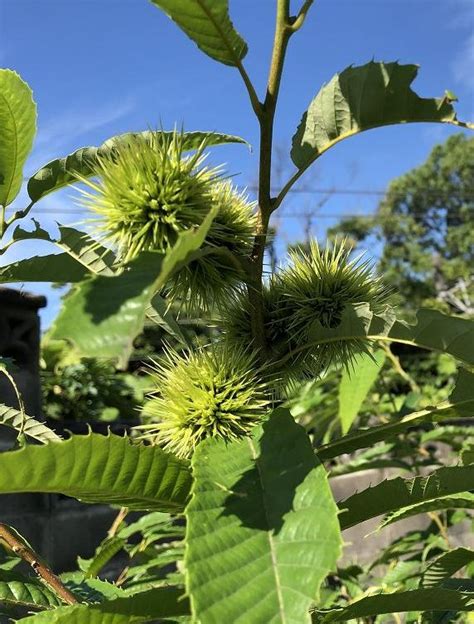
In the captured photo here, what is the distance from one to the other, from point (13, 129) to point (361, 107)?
19.9 inches

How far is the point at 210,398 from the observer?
3.04ft

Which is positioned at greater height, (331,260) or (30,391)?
(30,391)

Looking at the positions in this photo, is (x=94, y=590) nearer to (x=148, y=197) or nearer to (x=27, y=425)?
(x=27, y=425)

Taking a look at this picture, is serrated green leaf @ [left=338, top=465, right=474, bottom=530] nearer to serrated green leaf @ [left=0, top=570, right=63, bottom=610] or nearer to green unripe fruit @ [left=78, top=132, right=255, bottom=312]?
green unripe fruit @ [left=78, top=132, right=255, bottom=312]

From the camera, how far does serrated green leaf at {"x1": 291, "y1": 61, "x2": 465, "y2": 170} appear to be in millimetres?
831

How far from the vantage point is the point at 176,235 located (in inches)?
32.8

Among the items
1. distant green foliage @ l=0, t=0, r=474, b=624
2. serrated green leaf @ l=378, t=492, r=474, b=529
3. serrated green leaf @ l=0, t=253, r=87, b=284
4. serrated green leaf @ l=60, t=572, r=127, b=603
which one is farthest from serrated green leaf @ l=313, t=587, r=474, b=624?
serrated green leaf @ l=0, t=253, r=87, b=284

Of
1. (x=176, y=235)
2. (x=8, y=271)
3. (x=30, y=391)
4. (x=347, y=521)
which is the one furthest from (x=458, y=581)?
(x=30, y=391)

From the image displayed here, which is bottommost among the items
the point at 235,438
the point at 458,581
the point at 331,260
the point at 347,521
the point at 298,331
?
the point at 458,581

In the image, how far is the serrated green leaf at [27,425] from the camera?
44.4 inches

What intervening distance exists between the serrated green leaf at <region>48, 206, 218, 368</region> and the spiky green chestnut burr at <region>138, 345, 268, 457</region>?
357 millimetres

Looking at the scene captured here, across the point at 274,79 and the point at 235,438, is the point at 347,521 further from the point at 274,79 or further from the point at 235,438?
the point at 274,79

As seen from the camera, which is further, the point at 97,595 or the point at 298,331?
the point at 97,595

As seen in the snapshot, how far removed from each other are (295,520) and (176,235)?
37 cm
